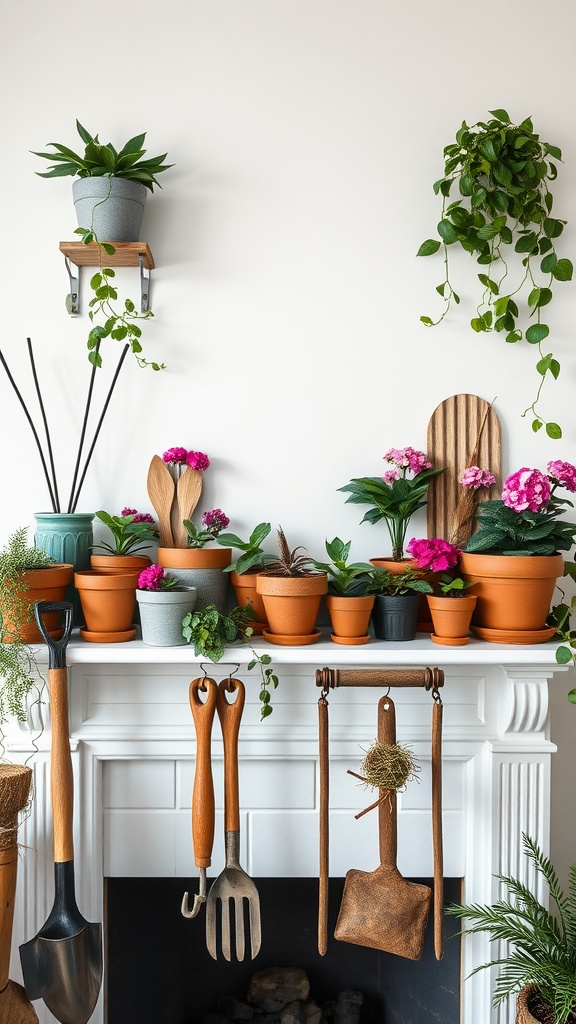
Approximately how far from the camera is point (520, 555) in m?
1.49

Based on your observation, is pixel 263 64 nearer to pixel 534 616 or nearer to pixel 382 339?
pixel 382 339

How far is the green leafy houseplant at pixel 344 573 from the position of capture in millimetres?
1499

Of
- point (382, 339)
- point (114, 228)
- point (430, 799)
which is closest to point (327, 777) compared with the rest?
point (430, 799)

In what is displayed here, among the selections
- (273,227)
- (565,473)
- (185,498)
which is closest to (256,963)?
(185,498)

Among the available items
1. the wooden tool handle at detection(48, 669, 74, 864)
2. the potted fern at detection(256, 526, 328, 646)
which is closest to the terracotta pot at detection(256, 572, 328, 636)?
the potted fern at detection(256, 526, 328, 646)

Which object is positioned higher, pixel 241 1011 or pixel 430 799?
pixel 430 799

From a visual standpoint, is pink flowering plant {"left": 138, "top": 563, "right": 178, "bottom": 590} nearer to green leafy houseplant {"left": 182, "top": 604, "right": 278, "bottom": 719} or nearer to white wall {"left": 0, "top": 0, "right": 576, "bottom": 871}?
green leafy houseplant {"left": 182, "top": 604, "right": 278, "bottom": 719}

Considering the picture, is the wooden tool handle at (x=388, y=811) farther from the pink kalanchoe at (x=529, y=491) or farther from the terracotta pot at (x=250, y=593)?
the pink kalanchoe at (x=529, y=491)

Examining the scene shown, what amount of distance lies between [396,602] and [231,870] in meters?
0.64

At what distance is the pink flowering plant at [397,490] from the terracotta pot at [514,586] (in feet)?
0.57

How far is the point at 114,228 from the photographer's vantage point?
1.55 metres

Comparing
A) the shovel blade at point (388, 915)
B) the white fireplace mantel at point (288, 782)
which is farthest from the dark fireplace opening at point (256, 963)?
the shovel blade at point (388, 915)

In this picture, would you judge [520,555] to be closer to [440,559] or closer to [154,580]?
[440,559]

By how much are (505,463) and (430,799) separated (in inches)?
29.9
